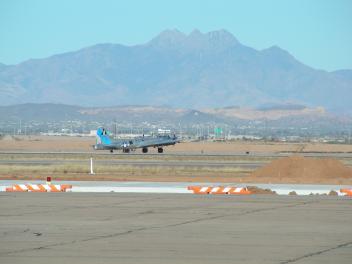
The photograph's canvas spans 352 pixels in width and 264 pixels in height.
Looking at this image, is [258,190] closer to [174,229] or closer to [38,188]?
[38,188]

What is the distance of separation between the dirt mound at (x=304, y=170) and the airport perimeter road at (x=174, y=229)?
18.1 meters

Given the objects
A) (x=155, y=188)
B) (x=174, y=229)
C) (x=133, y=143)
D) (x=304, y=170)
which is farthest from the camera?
(x=133, y=143)

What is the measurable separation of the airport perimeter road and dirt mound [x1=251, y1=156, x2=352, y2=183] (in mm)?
18072

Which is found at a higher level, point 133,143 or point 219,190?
point 133,143

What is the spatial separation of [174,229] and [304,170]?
30.4 m

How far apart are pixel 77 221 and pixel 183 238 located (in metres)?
4.66

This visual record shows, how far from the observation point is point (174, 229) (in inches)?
966

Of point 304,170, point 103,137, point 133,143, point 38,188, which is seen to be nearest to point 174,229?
point 38,188

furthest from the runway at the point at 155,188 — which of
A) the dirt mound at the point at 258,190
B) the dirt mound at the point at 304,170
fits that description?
the dirt mound at the point at 304,170

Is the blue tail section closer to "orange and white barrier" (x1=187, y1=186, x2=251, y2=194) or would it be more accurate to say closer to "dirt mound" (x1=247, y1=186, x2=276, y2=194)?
"dirt mound" (x1=247, y1=186, x2=276, y2=194)

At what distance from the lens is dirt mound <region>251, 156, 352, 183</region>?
53.1 metres

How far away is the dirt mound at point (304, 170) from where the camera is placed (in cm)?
5309

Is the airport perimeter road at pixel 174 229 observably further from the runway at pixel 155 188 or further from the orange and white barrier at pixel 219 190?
the runway at pixel 155 188

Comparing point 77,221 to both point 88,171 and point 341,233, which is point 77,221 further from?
point 88,171
